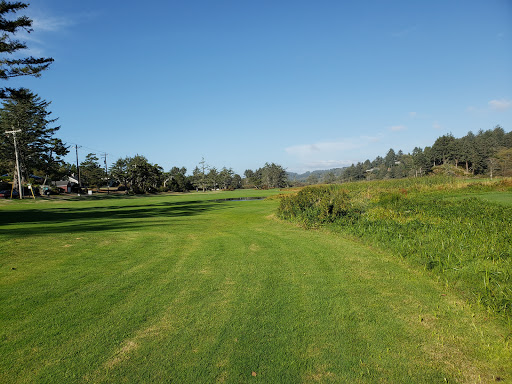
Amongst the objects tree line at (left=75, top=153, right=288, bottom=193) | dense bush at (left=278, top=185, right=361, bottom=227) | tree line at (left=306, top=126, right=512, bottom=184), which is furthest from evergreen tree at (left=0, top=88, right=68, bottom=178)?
tree line at (left=306, top=126, right=512, bottom=184)

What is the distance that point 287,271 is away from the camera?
5.73 meters

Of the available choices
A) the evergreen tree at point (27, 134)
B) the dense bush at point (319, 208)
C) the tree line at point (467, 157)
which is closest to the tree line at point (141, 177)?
the evergreen tree at point (27, 134)

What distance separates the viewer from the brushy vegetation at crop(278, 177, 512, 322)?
4.38 m

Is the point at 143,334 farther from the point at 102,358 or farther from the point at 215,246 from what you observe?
the point at 215,246

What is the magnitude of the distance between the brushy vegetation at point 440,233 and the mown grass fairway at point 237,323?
1.12 ft

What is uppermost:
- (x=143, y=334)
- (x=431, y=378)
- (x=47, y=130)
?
(x=47, y=130)

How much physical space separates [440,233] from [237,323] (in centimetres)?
580

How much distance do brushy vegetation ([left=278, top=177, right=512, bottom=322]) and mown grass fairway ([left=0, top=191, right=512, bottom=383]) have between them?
340mm

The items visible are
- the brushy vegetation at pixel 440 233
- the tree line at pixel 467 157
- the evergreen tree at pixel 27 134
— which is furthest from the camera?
the tree line at pixel 467 157

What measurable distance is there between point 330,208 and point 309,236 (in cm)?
255

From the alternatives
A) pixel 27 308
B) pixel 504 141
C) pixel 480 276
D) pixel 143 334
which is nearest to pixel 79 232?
pixel 27 308

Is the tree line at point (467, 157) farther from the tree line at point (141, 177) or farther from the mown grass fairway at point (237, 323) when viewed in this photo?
the mown grass fairway at point (237, 323)

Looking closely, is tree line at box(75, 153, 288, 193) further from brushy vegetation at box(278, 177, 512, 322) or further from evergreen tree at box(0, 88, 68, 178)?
brushy vegetation at box(278, 177, 512, 322)

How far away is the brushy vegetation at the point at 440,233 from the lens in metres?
4.38
